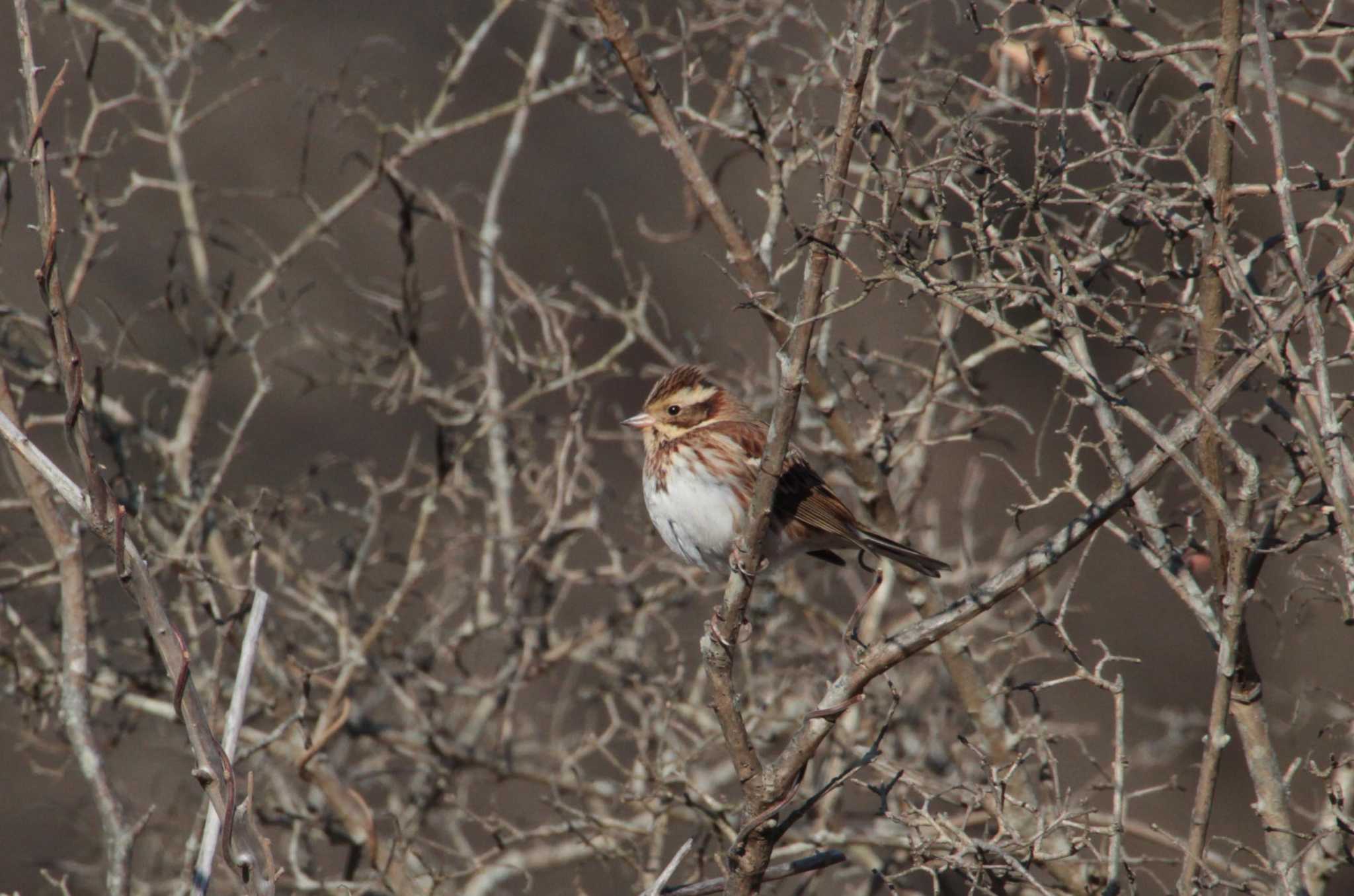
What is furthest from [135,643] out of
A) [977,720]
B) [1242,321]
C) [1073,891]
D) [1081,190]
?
[1242,321]

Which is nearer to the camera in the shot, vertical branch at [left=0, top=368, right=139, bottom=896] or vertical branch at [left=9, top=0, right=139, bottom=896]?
vertical branch at [left=9, top=0, right=139, bottom=896]

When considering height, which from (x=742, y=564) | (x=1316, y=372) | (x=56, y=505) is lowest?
(x=56, y=505)

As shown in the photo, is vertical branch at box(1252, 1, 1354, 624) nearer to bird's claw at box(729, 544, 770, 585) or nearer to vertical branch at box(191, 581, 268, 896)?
bird's claw at box(729, 544, 770, 585)

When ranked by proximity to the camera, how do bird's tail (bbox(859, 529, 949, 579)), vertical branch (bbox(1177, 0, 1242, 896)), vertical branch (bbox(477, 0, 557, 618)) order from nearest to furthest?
vertical branch (bbox(1177, 0, 1242, 896))
bird's tail (bbox(859, 529, 949, 579))
vertical branch (bbox(477, 0, 557, 618))

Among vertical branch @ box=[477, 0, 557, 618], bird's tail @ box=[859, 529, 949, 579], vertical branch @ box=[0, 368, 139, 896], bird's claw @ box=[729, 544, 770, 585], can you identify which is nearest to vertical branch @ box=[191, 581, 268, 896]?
vertical branch @ box=[0, 368, 139, 896]

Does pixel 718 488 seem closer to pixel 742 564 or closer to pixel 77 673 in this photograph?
pixel 742 564

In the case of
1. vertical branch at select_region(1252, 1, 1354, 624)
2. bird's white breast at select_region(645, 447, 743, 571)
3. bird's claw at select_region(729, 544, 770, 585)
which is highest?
vertical branch at select_region(1252, 1, 1354, 624)

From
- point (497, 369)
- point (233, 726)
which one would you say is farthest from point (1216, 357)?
point (497, 369)

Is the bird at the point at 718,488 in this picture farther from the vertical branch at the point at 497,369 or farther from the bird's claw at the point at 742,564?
the bird's claw at the point at 742,564
